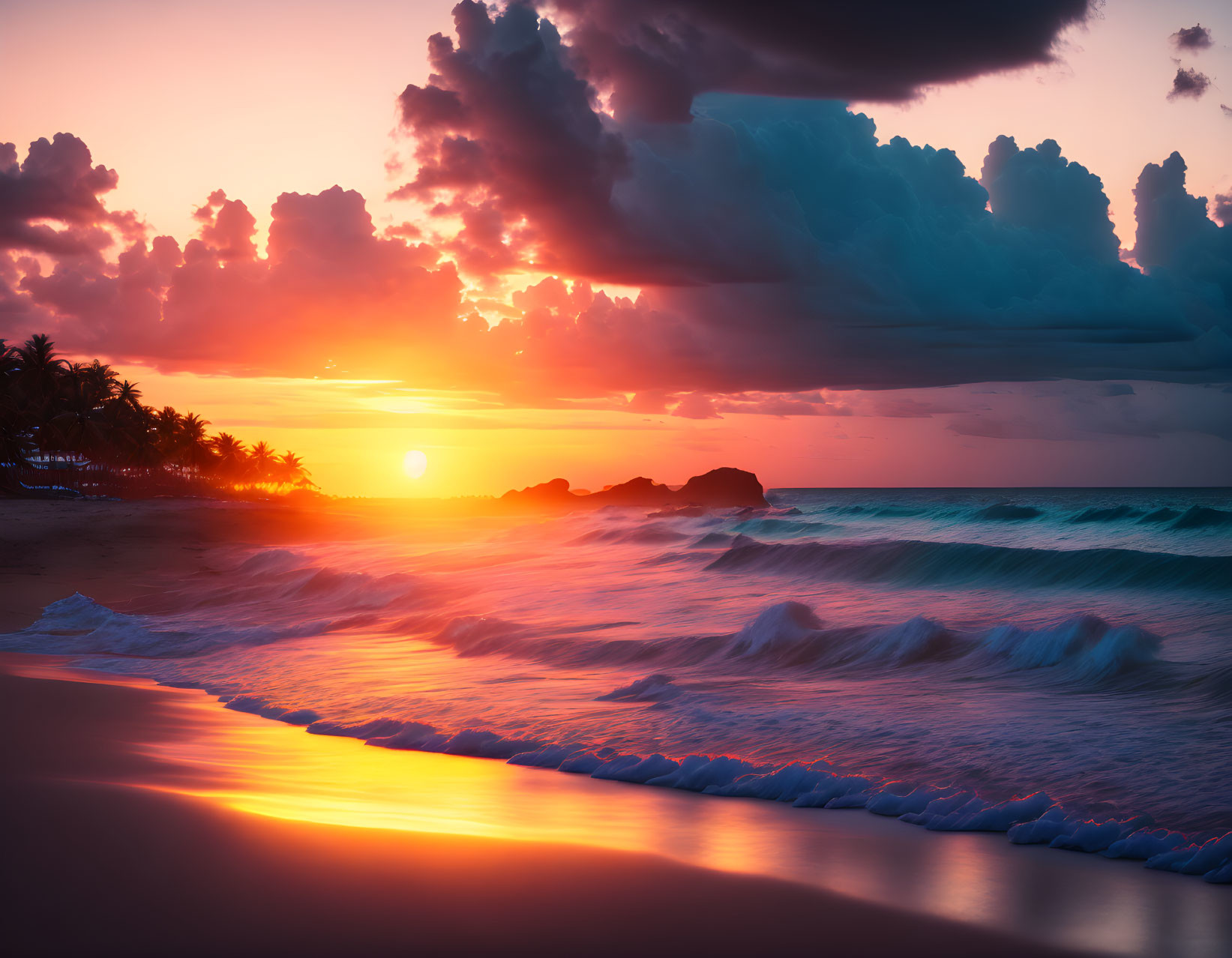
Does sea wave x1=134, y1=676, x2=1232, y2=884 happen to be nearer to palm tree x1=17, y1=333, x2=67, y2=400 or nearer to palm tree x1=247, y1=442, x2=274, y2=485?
palm tree x1=17, y1=333, x2=67, y2=400

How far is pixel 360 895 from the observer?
4449 millimetres

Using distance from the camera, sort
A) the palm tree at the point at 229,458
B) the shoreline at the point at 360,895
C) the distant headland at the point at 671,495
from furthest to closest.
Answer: the palm tree at the point at 229,458
the distant headland at the point at 671,495
the shoreline at the point at 360,895

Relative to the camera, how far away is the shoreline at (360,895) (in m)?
3.96

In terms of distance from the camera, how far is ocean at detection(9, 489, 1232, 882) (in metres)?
6.94

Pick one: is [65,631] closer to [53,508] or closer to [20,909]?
[20,909]

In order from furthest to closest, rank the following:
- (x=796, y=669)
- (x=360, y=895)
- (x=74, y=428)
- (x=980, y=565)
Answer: (x=74, y=428) < (x=980, y=565) < (x=796, y=669) < (x=360, y=895)

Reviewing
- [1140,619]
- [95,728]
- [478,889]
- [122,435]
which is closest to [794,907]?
[478,889]

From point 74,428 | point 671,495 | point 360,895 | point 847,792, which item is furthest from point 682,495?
point 360,895

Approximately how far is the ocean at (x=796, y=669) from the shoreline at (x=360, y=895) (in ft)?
7.26

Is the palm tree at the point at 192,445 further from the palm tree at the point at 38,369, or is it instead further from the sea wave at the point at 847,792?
the sea wave at the point at 847,792

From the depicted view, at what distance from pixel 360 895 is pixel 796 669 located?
8.47 metres

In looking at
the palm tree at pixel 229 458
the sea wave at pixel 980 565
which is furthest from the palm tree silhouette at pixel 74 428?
the sea wave at pixel 980 565

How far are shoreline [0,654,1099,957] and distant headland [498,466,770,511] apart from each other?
225 ft

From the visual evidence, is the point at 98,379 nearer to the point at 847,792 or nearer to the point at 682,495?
the point at 682,495
